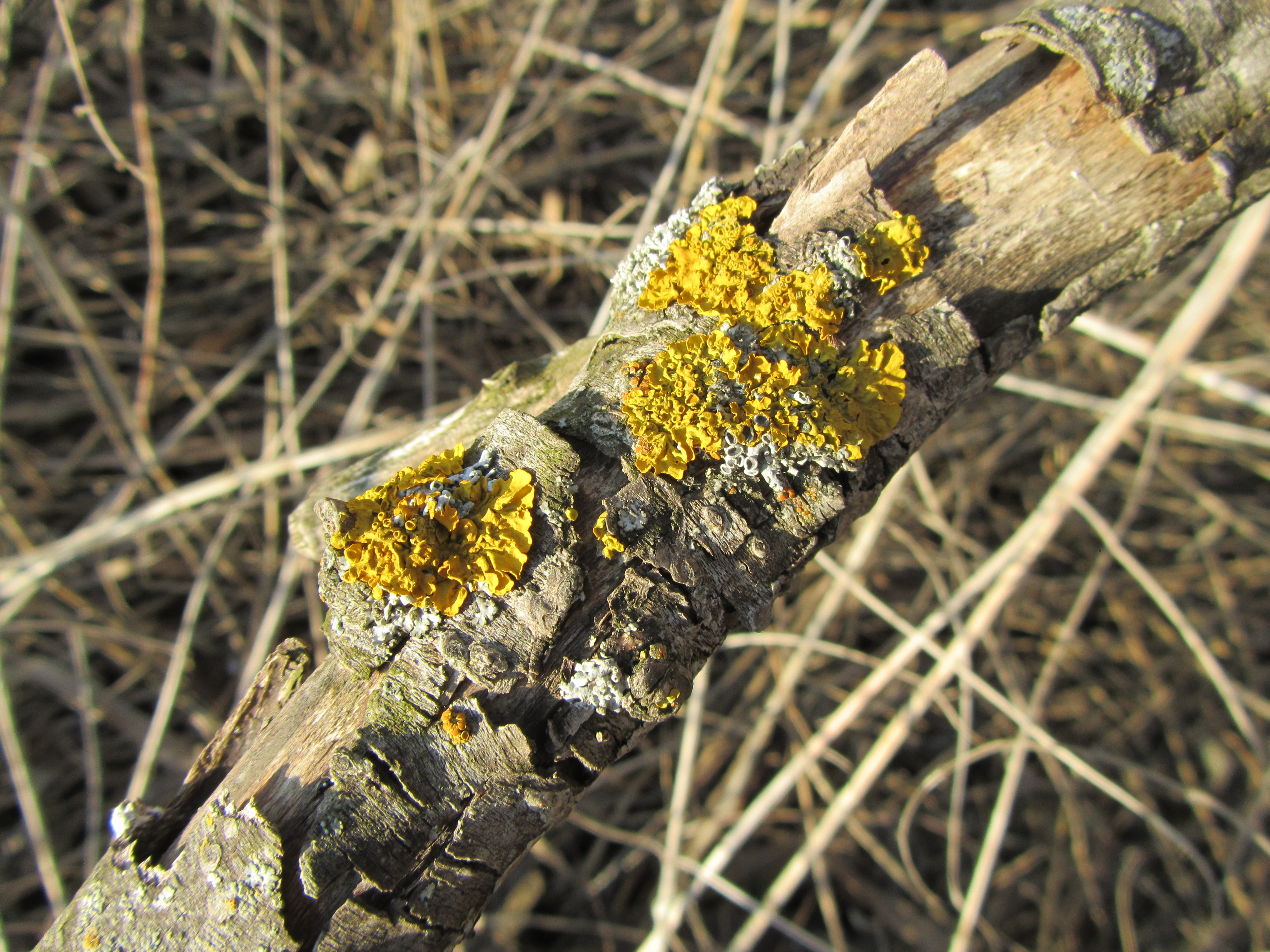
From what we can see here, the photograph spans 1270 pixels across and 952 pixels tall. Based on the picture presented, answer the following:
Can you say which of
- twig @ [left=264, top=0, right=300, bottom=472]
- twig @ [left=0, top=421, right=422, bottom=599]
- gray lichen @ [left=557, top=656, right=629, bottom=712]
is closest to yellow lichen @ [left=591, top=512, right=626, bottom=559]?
gray lichen @ [left=557, top=656, right=629, bottom=712]

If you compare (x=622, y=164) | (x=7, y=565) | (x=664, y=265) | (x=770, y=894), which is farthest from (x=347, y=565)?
(x=622, y=164)

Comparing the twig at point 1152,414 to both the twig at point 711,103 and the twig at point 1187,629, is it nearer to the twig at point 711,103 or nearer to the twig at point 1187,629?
the twig at point 1187,629

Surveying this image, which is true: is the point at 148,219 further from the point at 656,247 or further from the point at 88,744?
the point at 656,247

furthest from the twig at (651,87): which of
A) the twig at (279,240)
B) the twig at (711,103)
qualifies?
the twig at (279,240)

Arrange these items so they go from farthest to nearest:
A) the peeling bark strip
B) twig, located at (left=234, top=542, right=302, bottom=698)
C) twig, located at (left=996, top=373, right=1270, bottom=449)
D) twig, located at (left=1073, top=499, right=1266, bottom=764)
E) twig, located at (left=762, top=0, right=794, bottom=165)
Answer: twig, located at (left=762, top=0, right=794, bottom=165) < twig, located at (left=234, top=542, right=302, bottom=698) < twig, located at (left=996, top=373, right=1270, bottom=449) < twig, located at (left=1073, top=499, right=1266, bottom=764) < the peeling bark strip

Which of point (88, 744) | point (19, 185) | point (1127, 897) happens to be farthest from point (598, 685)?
point (19, 185)

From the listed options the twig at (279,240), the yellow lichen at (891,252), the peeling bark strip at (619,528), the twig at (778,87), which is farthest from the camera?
the twig at (279,240)

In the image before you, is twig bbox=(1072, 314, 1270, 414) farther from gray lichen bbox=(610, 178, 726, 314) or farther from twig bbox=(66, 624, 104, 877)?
twig bbox=(66, 624, 104, 877)
